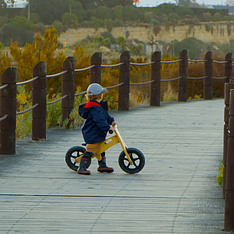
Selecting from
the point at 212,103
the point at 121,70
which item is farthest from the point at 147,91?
the point at 121,70

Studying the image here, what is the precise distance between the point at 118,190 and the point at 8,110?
2.53m

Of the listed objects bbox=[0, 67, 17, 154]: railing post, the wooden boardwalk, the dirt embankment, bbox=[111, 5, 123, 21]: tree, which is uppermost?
bbox=[111, 5, 123, 21]: tree

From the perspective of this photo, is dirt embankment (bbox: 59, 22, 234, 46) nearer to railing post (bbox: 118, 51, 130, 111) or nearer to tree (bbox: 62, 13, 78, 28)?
tree (bbox: 62, 13, 78, 28)

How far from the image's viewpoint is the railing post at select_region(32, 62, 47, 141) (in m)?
9.43

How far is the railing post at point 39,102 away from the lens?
9430 mm

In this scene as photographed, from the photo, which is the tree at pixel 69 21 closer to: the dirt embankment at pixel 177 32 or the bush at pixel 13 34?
the dirt embankment at pixel 177 32

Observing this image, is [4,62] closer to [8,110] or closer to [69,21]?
[8,110]

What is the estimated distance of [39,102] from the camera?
9.43 m

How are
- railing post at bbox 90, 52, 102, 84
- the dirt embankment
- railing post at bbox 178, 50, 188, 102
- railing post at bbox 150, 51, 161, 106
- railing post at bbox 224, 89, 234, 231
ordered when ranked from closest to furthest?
railing post at bbox 224, 89, 234, 231
railing post at bbox 90, 52, 102, 84
railing post at bbox 150, 51, 161, 106
railing post at bbox 178, 50, 188, 102
the dirt embankment

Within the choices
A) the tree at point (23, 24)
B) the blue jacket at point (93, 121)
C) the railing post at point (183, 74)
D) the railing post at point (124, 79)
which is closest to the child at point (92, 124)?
the blue jacket at point (93, 121)

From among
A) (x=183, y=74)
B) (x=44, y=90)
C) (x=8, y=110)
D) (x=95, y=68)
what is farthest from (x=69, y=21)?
(x=8, y=110)

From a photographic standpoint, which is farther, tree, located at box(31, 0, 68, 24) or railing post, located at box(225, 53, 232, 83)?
tree, located at box(31, 0, 68, 24)

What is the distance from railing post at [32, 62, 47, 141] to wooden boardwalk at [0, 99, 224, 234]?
0.66 ft

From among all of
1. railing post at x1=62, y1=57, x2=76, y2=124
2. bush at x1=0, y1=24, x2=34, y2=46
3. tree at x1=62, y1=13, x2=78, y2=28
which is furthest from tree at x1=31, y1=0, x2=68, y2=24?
railing post at x1=62, y1=57, x2=76, y2=124
